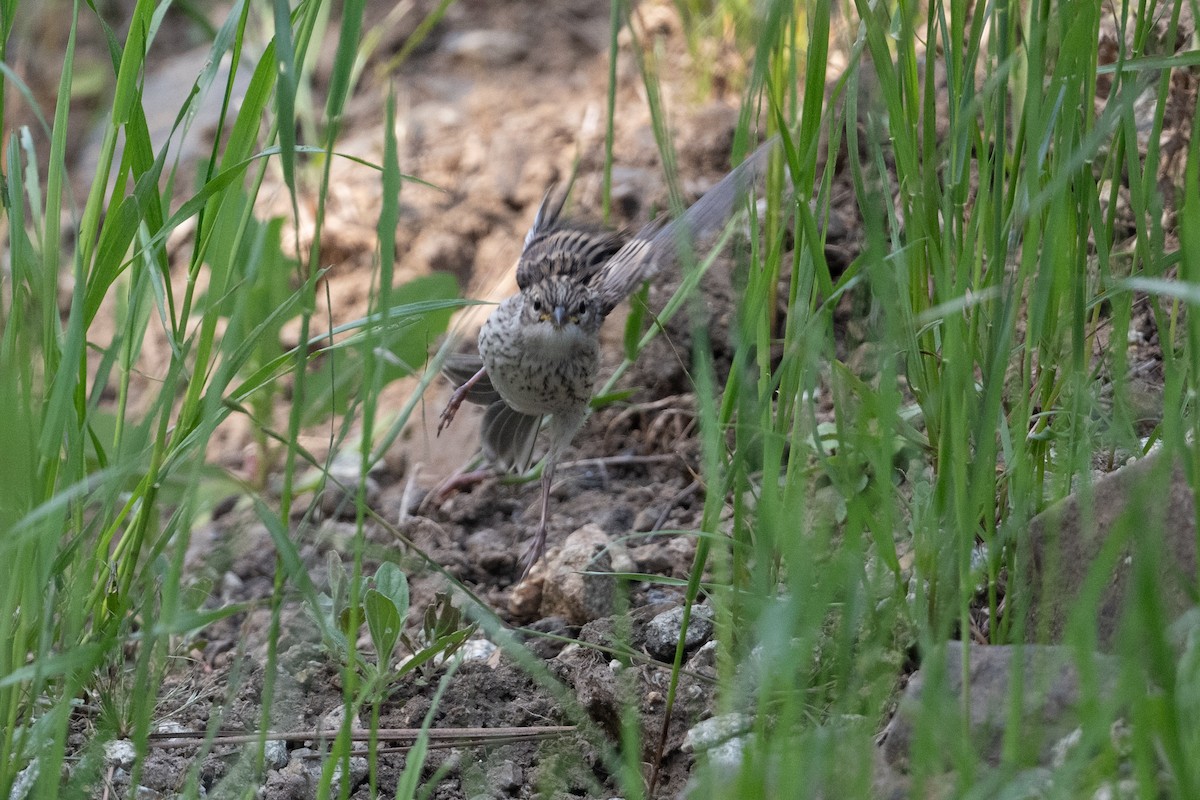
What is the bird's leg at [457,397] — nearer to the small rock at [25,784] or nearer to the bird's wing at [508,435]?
the bird's wing at [508,435]

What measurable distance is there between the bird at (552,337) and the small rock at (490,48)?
2.64 m

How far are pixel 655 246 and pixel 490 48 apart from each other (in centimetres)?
342

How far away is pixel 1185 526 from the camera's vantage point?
2176 mm

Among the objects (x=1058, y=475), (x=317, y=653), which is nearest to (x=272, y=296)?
(x=317, y=653)

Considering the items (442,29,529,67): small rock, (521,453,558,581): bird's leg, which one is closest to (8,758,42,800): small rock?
(521,453,558,581): bird's leg

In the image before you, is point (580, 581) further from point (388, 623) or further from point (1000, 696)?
point (1000, 696)

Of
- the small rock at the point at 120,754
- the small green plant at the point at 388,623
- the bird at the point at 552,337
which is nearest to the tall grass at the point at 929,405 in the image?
the small green plant at the point at 388,623

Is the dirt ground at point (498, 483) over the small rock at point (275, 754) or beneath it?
over

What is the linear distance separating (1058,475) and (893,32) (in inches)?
38.2

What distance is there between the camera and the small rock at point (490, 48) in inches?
269

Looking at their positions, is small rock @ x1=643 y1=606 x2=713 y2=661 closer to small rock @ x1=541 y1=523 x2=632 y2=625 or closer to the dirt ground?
the dirt ground

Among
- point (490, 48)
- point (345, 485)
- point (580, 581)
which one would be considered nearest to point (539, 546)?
point (580, 581)

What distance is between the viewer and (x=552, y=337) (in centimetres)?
397

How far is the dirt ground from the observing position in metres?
2.64
